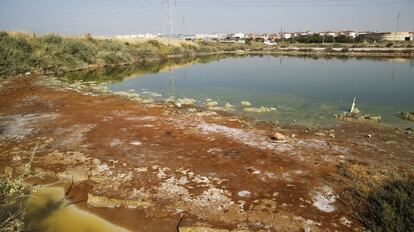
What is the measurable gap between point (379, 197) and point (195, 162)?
3.73 meters

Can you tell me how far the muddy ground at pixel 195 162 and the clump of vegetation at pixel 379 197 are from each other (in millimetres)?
226

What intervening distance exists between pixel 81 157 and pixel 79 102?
7722 millimetres

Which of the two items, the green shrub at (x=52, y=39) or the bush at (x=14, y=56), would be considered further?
the green shrub at (x=52, y=39)

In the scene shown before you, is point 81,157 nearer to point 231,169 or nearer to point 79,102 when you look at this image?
point 231,169

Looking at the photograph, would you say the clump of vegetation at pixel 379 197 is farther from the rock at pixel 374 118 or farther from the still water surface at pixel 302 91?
the rock at pixel 374 118

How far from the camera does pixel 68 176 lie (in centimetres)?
695

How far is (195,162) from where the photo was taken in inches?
298

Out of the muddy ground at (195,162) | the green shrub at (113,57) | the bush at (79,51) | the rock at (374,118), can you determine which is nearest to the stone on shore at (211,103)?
the muddy ground at (195,162)

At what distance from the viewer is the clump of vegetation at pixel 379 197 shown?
468 centimetres

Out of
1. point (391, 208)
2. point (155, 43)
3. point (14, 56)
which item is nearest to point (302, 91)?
point (391, 208)

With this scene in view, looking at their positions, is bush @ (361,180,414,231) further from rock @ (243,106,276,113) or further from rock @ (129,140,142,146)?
rock @ (243,106,276,113)

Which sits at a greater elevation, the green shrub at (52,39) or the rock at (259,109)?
the green shrub at (52,39)

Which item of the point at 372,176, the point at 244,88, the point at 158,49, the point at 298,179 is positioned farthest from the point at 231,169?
the point at 158,49

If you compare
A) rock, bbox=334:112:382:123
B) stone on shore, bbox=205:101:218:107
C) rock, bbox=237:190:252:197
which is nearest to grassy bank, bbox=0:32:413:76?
stone on shore, bbox=205:101:218:107
